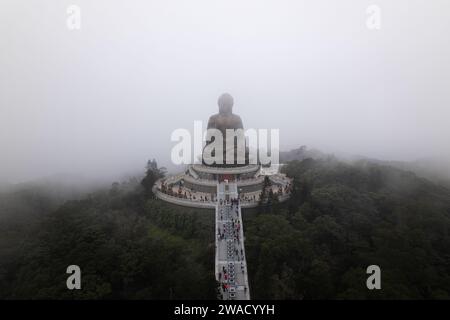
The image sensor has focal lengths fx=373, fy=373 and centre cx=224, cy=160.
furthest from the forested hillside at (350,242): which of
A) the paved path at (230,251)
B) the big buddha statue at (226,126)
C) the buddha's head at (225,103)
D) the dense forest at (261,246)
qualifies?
the buddha's head at (225,103)

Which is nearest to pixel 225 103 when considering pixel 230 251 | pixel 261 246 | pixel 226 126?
pixel 226 126

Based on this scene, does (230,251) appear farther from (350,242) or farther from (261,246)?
(350,242)

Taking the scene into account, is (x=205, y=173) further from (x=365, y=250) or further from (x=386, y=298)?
(x=386, y=298)

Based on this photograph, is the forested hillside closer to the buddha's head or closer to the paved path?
the paved path

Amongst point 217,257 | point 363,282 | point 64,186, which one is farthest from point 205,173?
point 64,186

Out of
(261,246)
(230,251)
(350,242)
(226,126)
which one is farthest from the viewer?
(226,126)
